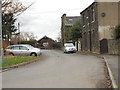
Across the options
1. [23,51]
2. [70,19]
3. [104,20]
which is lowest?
[23,51]

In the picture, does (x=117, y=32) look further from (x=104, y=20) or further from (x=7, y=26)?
(x=7, y=26)

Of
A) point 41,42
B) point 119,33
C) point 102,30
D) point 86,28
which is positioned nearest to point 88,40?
point 86,28

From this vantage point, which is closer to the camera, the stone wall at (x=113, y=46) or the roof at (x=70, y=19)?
the stone wall at (x=113, y=46)

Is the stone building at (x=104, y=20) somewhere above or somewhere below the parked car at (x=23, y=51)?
above

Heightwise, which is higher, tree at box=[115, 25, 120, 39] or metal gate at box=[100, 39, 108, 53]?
tree at box=[115, 25, 120, 39]

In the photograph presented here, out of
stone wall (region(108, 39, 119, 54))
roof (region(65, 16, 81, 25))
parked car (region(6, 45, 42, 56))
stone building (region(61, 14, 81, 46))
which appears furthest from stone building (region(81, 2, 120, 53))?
roof (region(65, 16, 81, 25))

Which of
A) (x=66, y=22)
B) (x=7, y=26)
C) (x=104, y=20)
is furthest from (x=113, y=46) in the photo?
(x=66, y=22)

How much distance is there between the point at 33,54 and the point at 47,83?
18962 millimetres

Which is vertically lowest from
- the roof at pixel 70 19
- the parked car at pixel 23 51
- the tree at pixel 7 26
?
the parked car at pixel 23 51

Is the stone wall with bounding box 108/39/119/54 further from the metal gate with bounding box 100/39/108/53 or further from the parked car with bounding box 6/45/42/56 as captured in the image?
the parked car with bounding box 6/45/42/56

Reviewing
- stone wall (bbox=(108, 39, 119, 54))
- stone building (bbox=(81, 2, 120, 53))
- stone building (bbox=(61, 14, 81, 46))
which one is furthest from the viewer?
stone building (bbox=(61, 14, 81, 46))

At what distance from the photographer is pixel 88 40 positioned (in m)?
37.6

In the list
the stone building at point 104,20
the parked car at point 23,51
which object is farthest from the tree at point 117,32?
the parked car at point 23,51

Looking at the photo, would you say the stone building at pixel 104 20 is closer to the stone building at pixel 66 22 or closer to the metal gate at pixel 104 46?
the metal gate at pixel 104 46
